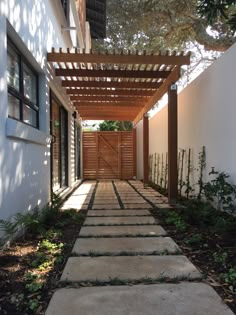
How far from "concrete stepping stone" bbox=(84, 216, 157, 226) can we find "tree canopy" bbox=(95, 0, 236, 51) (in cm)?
752

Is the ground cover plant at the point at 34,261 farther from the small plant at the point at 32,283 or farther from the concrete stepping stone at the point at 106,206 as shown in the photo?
the concrete stepping stone at the point at 106,206

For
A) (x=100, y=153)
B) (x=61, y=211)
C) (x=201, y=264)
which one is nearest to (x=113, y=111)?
(x=100, y=153)

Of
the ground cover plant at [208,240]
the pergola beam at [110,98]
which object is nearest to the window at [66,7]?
the pergola beam at [110,98]

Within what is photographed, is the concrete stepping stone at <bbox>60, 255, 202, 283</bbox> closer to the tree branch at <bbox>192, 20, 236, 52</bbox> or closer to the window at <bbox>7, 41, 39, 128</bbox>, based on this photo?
the window at <bbox>7, 41, 39, 128</bbox>

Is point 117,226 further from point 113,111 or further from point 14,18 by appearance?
point 113,111

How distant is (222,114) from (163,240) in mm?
2252

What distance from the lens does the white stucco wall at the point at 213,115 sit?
4824 millimetres

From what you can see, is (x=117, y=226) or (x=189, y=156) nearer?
(x=117, y=226)

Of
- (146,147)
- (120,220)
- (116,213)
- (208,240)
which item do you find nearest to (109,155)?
(146,147)

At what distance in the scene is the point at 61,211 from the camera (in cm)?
585

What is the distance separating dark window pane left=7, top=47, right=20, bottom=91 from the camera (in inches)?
161

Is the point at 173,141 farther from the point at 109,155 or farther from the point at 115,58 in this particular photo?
the point at 109,155

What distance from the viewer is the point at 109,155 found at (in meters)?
15.2

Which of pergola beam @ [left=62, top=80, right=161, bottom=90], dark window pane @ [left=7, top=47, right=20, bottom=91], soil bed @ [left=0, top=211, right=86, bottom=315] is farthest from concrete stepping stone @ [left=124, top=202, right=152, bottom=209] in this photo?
dark window pane @ [left=7, top=47, right=20, bottom=91]
